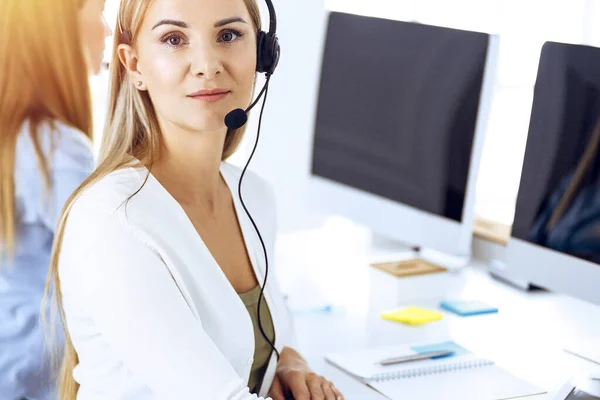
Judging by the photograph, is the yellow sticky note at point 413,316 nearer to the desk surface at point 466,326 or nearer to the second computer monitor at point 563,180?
the desk surface at point 466,326

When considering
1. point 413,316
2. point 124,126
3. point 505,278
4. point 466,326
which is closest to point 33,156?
point 124,126

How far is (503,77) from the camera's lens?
328 cm

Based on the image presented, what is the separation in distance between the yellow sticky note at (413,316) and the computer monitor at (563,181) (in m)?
0.25

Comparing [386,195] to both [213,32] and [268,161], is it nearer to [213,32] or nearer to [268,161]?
Answer: [213,32]

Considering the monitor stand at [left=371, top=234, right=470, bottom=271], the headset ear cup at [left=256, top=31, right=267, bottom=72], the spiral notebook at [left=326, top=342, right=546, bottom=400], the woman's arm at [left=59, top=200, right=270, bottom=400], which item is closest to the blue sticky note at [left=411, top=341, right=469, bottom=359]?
the spiral notebook at [left=326, top=342, right=546, bottom=400]

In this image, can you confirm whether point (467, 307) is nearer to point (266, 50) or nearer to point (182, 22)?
point (266, 50)

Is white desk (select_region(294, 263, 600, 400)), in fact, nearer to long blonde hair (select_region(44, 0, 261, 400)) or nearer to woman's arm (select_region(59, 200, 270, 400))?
woman's arm (select_region(59, 200, 270, 400))

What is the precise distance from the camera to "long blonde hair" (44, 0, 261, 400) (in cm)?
133

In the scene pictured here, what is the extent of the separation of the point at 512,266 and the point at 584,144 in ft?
0.93

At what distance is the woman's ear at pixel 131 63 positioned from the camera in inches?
53.3

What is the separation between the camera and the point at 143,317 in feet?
3.76

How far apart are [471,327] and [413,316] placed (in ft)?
0.39

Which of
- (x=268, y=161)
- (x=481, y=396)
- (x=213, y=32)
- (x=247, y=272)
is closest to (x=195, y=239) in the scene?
(x=247, y=272)

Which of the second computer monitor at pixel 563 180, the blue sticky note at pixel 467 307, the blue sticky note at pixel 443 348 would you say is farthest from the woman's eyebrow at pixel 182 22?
the blue sticky note at pixel 467 307
